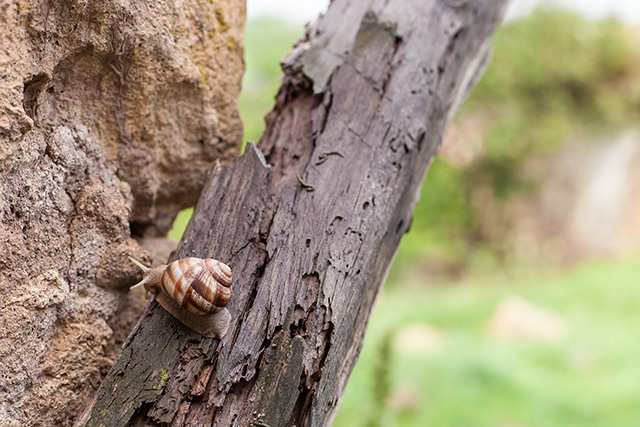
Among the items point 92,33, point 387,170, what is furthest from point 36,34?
point 387,170

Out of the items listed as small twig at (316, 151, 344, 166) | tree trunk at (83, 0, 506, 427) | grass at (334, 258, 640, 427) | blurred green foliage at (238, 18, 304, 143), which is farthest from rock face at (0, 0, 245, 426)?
blurred green foliage at (238, 18, 304, 143)

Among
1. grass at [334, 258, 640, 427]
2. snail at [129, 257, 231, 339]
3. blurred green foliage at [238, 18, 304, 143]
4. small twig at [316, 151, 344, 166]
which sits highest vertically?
blurred green foliage at [238, 18, 304, 143]

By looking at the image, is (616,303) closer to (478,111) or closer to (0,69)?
(478,111)

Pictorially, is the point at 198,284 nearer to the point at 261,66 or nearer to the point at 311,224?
the point at 311,224

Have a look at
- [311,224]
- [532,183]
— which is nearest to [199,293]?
[311,224]

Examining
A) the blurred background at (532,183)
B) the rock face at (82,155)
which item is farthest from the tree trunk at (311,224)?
the blurred background at (532,183)

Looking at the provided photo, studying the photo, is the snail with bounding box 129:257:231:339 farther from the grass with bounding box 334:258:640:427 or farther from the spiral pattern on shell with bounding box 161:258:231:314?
the grass with bounding box 334:258:640:427
